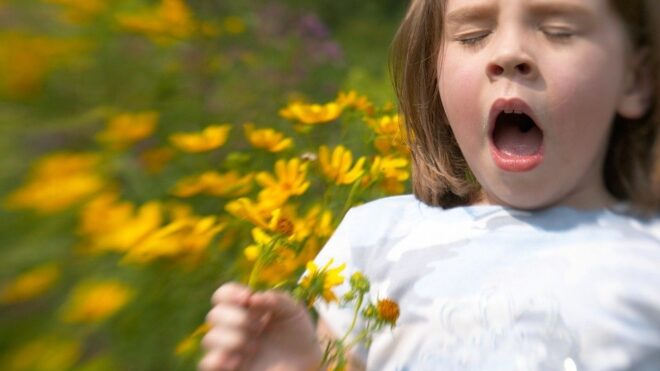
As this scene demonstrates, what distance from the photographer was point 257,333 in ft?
2.86

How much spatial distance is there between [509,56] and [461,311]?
0.29 meters

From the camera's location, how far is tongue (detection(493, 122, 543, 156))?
970 mm

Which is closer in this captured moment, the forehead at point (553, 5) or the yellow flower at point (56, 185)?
the yellow flower at point (56, 185)

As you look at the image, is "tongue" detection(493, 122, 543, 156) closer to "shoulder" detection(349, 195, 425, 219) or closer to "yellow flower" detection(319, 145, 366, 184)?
"shoulder" detection(349, 195, 425, 219)

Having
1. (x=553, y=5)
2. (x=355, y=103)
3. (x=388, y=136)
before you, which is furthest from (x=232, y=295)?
(x=355, y=103)

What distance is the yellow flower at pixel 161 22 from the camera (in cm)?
81

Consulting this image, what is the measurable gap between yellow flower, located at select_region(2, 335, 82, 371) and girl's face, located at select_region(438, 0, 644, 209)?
0.56m

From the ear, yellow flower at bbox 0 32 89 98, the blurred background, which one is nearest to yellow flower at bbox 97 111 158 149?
the blurred background

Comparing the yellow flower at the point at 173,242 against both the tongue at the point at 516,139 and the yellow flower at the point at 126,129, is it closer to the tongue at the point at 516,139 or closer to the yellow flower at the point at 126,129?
the yellow flower at the point at 126,129

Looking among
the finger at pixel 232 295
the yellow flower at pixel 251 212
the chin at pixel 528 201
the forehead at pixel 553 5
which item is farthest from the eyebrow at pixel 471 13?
the finger at pixel 232 295

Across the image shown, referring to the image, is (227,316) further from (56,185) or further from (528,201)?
(528,201)

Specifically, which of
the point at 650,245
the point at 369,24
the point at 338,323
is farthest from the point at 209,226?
the point at 369,24

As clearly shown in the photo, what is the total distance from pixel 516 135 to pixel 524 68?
0.08 metres

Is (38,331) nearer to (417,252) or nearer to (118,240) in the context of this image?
(118,240)
